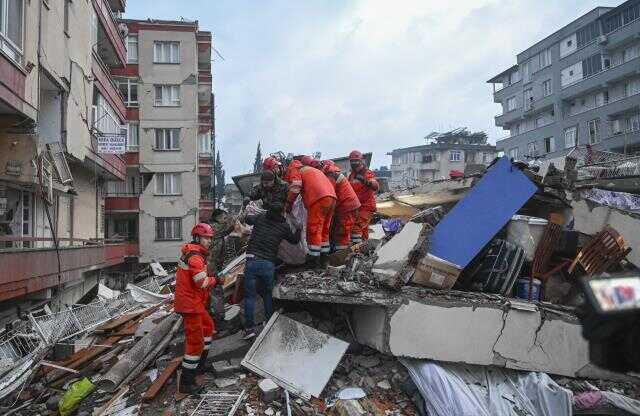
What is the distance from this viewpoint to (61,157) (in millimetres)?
11359

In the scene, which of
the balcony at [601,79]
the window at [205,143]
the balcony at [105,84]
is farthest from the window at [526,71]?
the balcony at [105,84]

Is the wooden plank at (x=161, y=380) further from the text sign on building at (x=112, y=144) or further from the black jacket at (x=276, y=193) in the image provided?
the text sign on building at (x=112, y=144)

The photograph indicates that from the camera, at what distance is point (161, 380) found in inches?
223

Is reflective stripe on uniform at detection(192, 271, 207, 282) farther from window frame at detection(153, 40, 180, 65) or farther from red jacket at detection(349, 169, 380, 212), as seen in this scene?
window frame at detection(153, 40, 180, 65)

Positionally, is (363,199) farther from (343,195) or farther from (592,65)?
(592,65)

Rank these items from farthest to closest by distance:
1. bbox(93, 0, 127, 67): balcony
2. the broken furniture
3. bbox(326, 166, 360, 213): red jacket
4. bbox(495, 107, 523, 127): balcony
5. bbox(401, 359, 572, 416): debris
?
bbox(495, 107, 523, 127): balcony, bbox(93, 0, 127, 67): balcony, bbox(326, 166, 360, 213): red jacket, the broken furniture, bbox(401, 359, 572, 416): debris

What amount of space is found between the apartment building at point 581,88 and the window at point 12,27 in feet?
90.5

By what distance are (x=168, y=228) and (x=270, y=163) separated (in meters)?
22.6

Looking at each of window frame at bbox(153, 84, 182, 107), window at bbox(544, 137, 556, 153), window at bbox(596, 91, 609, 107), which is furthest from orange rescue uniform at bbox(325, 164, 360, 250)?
window at bbox(544, 137, 556, 153)

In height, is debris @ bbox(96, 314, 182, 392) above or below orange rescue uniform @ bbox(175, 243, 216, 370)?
below

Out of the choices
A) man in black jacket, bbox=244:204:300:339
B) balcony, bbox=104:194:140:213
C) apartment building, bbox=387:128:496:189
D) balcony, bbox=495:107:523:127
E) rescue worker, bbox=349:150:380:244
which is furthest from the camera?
apartment building, bbox=387:128:496:189

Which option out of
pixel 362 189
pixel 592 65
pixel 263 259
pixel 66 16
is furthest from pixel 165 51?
pixel 592 65

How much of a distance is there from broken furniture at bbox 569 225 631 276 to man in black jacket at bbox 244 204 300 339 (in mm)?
3814

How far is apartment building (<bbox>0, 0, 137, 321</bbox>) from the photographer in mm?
8594
